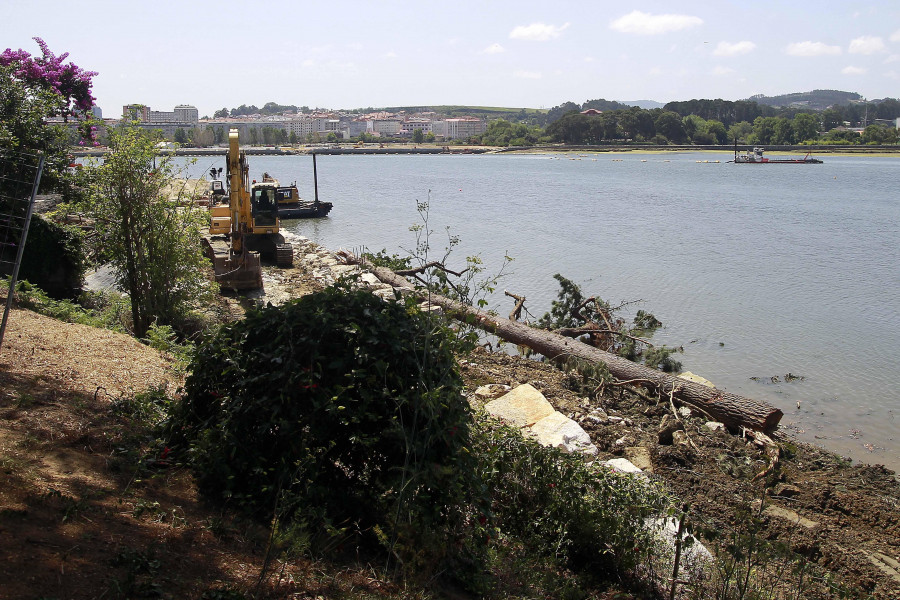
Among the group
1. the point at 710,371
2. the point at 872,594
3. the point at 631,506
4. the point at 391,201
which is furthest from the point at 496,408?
the point at 391,201

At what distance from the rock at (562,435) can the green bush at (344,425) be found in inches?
125

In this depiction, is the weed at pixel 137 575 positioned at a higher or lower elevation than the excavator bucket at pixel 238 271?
higher

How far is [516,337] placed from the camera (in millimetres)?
13383

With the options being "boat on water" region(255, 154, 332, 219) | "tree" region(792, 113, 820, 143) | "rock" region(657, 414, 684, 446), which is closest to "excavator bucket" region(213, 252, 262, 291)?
"rock" region(657, 414, 684, 446)

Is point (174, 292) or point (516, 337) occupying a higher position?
point (174, 292)

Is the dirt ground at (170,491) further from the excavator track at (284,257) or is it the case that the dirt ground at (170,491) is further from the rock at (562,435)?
the excavator track at (284,257)

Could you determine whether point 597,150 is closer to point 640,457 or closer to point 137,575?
point 640,457

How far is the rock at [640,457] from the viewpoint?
8.27 m

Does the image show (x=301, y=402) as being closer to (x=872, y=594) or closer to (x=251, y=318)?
(x=251, y=318)

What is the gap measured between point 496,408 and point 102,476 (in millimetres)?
5001

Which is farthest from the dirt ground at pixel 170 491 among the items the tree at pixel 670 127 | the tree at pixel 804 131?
the tree at pixel 804 131

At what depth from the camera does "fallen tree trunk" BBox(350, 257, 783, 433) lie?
32.0 ft

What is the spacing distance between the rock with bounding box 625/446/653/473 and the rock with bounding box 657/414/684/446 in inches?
18.6

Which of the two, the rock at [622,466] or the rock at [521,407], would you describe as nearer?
the rock at [622,466]
